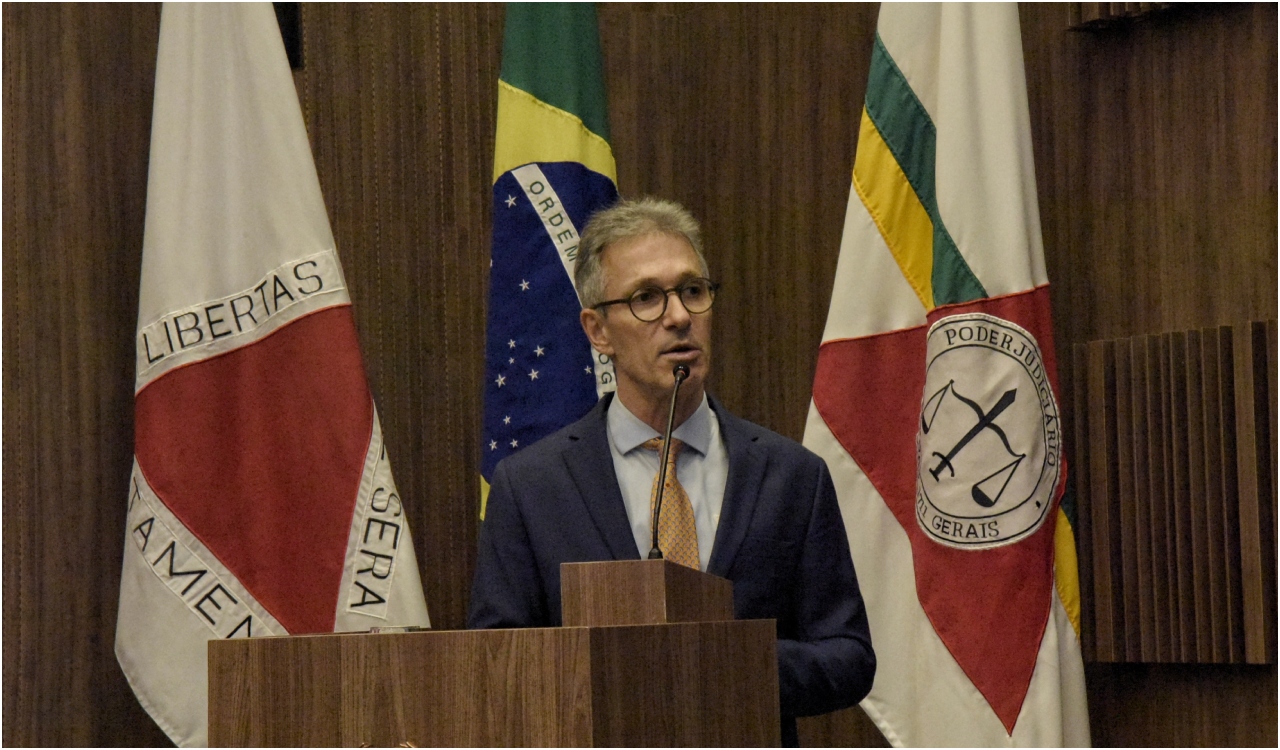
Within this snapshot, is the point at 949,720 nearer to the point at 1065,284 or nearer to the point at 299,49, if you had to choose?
the point at 1065,284

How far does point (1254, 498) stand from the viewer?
320 centimetres

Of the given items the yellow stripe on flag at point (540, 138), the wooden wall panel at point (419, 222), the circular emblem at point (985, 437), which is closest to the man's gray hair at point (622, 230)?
the yellow stripe on flag at point (540, 138)

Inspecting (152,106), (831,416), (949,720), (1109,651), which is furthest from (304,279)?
(1109,651)

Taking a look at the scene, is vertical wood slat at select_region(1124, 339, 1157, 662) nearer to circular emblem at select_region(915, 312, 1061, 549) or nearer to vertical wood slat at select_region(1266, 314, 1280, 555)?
circular emblem at select_region(915, 312, 1061, 549)

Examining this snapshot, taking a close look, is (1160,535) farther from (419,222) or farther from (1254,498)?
(419,222)

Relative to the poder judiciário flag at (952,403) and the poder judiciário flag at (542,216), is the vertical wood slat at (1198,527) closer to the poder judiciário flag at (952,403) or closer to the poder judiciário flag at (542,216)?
the poder judiciário flag at (952,403)

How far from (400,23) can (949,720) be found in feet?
7.66

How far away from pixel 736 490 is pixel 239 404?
1.48 metres

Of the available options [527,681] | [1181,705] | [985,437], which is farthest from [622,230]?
[1181,705]

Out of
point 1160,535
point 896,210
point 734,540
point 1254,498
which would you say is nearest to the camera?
point 734,540

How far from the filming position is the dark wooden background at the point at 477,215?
335cm

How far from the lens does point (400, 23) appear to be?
385 cm

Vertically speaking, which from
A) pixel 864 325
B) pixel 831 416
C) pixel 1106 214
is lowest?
pixel 831 416

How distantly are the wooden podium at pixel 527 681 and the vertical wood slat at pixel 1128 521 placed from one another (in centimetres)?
209
